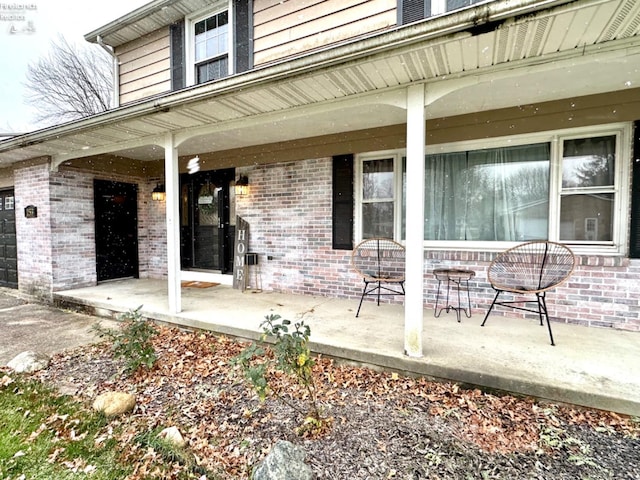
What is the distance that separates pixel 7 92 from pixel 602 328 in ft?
66.4

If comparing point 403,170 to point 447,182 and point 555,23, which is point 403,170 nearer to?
point 447,182

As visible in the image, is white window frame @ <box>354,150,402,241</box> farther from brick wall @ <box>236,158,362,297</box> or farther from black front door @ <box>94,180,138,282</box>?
black front door @ <box>94,180,138,282</box>

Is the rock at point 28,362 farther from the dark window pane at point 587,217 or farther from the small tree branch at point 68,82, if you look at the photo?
the small tree branch at point 68,82

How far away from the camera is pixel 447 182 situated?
13.0ft

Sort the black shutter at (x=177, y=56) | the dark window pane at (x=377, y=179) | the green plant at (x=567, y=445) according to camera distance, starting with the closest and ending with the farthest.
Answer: the green plant at (x=567, y=445), the dark window pane at (x=377, y=179), the black shutter at (x=177, y=56)

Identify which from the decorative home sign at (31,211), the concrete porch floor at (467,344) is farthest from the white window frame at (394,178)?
the decorative home sign at (31,211)

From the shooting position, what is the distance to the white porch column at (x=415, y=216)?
2566 mm

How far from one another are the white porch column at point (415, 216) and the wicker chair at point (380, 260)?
4.52 feet

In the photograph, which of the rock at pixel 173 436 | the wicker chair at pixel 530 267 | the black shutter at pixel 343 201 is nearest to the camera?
the rock at pixel 173 436

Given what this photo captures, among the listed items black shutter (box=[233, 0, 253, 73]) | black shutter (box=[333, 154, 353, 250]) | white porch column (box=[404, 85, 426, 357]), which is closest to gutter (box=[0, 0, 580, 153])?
white porch column (box=[404, 85, 426, 357])

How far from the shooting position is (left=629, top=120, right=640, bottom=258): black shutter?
3.02 m

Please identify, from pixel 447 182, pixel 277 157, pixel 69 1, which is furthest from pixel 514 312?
pixel 69 1

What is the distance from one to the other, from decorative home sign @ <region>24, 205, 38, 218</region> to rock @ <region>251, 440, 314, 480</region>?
19.6 feet

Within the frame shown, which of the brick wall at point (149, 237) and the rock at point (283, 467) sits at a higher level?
the brick wall at point (149, 237)
